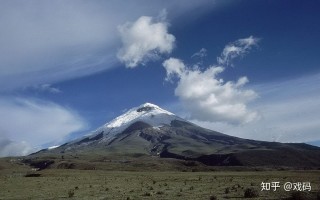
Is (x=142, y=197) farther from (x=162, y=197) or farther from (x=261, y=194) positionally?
(x=261, y=194)

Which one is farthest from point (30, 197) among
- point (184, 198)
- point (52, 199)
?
point (184, 198)

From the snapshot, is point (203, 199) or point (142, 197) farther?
point (142, 197)

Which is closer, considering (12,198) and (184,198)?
(184,198)

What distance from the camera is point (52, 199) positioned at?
43.3 meters

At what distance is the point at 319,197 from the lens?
32531 mm

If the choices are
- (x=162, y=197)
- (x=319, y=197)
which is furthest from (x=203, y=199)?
(x=319, y=197)

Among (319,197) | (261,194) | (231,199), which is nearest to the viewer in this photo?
(319,197)

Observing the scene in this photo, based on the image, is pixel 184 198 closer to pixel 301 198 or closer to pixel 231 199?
pixel 231 199

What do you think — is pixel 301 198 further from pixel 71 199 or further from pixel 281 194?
pixel 71 199

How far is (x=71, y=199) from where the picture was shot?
4244 cm

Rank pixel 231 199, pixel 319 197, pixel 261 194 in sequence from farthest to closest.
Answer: pixel 261 194 < pixel 231 199 < pixel 319 197

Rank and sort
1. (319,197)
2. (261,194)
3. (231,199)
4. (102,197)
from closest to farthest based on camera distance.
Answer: (319,197), (231,199), (261,194), (102,197)

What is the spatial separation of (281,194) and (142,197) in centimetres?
1350

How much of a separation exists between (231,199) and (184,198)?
4755 millimetres
